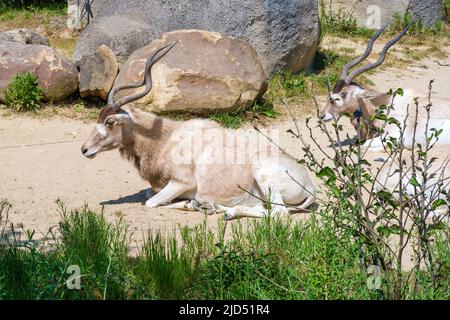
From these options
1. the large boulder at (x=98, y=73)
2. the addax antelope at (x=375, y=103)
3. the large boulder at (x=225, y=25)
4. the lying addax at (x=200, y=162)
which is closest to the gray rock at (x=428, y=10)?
the large boulder at (x=225, y=25)

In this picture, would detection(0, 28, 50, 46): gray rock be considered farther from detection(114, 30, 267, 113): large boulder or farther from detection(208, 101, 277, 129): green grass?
detection(208, 101, 277, 129): green grass

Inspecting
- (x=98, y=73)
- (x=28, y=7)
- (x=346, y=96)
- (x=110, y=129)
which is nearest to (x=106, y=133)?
(x=110, y=129)

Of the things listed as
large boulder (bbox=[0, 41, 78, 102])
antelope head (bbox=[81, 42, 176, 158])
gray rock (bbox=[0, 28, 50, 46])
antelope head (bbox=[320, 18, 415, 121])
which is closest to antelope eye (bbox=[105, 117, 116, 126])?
antelope head (bbox=[81, 42, 176, 158])

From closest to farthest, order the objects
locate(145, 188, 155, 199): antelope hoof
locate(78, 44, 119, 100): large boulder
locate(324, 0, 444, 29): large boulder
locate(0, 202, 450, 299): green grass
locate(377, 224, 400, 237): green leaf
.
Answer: locate(377, 224, 400, 237): green leaf, locate(0, 202, 450, 299): green grass, locate(145, 188, 155, 199): antelope hoof, locate(78, 44, 119, 100): large boulder, locate(324, 0, 444, 29): large boulder

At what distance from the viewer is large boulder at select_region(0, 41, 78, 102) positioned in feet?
33.5

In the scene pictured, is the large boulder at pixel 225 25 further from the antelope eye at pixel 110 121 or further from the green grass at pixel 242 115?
the antelope eye at pixel 110 121

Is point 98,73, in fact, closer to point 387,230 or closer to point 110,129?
point 110,129

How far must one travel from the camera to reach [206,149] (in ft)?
24.5

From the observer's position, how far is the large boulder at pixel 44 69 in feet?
33.5

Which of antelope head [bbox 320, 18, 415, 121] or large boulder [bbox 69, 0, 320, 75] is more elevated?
large boulder [bbox 69, 0, 320, 75]

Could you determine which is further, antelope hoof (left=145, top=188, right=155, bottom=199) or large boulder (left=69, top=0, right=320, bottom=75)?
large boulder (left=69, top=0, right=320, bottom=75)

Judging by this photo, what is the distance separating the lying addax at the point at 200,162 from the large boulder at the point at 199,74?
6.54 ft

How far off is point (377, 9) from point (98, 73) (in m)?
6.83

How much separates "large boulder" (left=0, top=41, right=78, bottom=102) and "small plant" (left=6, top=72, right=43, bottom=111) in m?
0.11
